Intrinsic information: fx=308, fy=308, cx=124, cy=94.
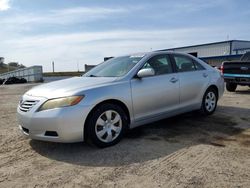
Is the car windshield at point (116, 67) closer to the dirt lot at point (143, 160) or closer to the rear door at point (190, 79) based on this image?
the rear door at point (190, 79)

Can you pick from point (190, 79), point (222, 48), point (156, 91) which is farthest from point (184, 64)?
point (222, 48)

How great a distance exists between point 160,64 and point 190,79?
0.87 meters

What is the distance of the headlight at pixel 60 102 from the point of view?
15.2 feet

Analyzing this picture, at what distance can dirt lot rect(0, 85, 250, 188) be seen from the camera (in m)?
3.74

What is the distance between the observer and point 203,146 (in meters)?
4.93

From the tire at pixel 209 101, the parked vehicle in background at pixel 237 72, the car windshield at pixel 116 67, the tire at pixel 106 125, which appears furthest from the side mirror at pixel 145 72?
the parked vehicle in background at pixel 237 72

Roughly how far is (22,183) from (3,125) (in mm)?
3408

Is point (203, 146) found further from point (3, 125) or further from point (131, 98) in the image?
point (3, 125)

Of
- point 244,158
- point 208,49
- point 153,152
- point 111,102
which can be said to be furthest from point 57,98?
point 208,49

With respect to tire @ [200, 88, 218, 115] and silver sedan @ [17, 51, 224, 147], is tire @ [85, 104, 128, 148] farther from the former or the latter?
tire @ [200, 88, 218, 115]

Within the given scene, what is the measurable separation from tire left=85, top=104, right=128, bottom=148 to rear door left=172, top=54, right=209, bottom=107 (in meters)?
1.74

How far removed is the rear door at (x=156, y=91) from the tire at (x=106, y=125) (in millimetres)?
375

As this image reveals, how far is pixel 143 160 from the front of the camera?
4.39 m

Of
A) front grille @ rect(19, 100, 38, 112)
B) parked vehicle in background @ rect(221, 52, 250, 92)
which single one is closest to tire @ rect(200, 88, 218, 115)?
front grille @ rect(19, 100, 38, 112)
